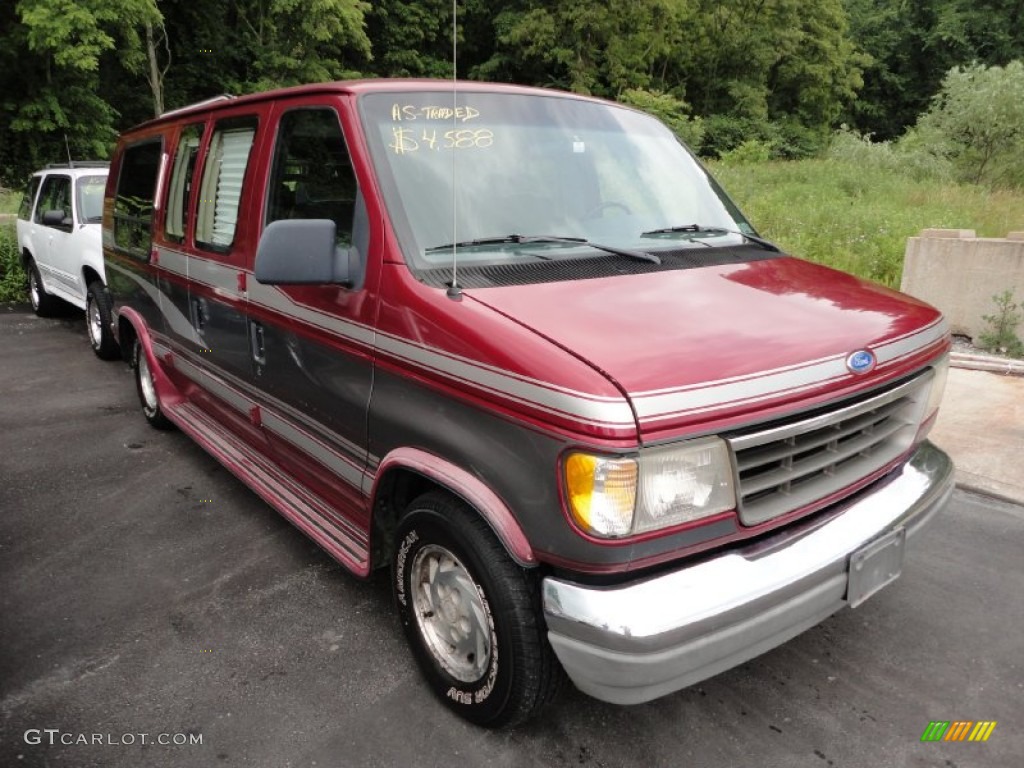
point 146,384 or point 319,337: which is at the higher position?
point 319,337

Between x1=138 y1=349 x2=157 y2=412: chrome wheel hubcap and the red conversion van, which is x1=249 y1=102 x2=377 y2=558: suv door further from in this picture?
x1=138 y1=349 x2=157 y2=412: chrome wheel hubcap

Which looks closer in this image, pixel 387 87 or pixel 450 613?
pixel 450 613

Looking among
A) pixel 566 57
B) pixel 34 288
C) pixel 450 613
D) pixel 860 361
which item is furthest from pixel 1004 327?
pixel 566 57

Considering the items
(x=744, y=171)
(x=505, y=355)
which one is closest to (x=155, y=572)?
(x=505, y=355)

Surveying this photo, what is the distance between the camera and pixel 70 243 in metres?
8.18

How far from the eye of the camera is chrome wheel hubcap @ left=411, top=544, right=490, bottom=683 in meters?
2.52

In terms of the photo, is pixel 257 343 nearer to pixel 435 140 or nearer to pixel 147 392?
pixel 435 140

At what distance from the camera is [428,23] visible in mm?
35156

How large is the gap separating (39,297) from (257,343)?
26.7ft

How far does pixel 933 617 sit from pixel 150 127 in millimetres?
5420

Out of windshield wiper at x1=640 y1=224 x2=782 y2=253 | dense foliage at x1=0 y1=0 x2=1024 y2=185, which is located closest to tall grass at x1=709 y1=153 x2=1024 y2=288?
dense foliage at x1=0 y1=0 x2=1024 y2=185

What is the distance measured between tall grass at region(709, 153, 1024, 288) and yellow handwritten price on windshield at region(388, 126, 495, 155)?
709 cm

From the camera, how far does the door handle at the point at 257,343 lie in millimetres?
3492

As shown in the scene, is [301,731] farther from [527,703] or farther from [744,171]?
[744,171]
